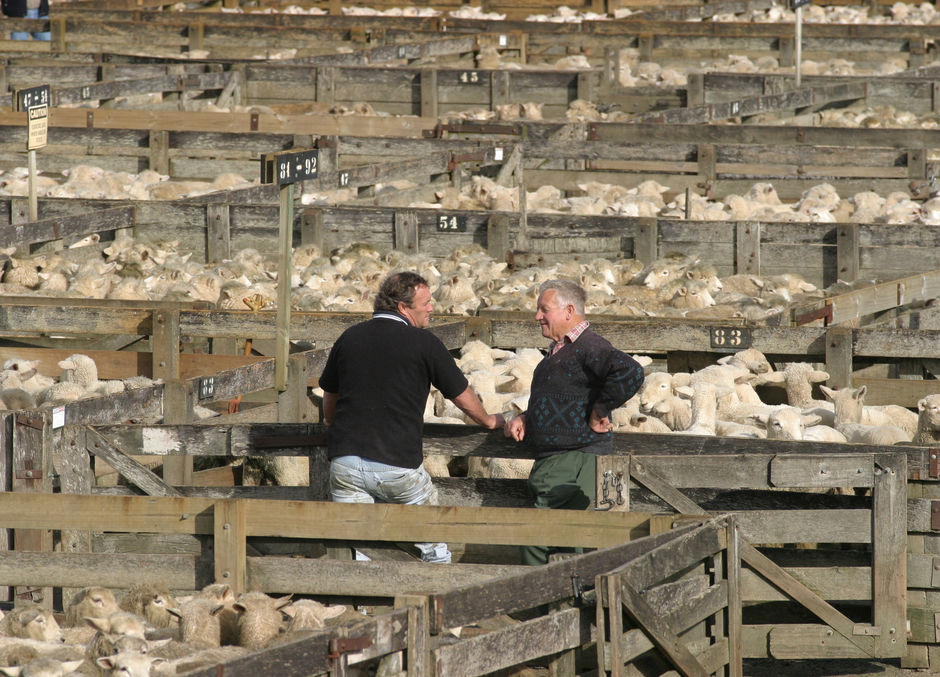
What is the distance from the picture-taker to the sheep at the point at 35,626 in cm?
576

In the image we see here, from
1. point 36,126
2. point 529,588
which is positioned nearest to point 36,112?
point 36,126

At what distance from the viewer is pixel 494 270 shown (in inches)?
525

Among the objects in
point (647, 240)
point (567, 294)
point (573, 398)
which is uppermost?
point (567, 294)

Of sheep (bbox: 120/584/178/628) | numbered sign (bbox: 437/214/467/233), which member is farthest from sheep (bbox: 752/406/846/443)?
numbered sign (bbox: 437/214/467/233)

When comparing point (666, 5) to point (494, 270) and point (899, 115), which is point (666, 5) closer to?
point (899, 115)

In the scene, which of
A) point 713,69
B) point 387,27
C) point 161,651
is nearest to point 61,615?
point 161,651

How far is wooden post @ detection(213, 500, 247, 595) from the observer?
19.9 ft

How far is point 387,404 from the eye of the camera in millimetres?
6605

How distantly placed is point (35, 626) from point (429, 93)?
17.2 m

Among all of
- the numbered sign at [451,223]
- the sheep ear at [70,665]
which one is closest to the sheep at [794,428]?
the sheep ear at [70,665]

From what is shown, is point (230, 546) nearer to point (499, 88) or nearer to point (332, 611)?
point (332, 611)

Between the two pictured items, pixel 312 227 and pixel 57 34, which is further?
pixel 57 34

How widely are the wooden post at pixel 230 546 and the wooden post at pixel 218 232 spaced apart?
28.4ft

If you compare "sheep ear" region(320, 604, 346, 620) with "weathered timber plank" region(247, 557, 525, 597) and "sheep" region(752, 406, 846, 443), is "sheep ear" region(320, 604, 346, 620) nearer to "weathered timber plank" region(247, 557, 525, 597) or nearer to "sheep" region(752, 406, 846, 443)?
"weathered timber plank" region(247, 557, 525, 597)
